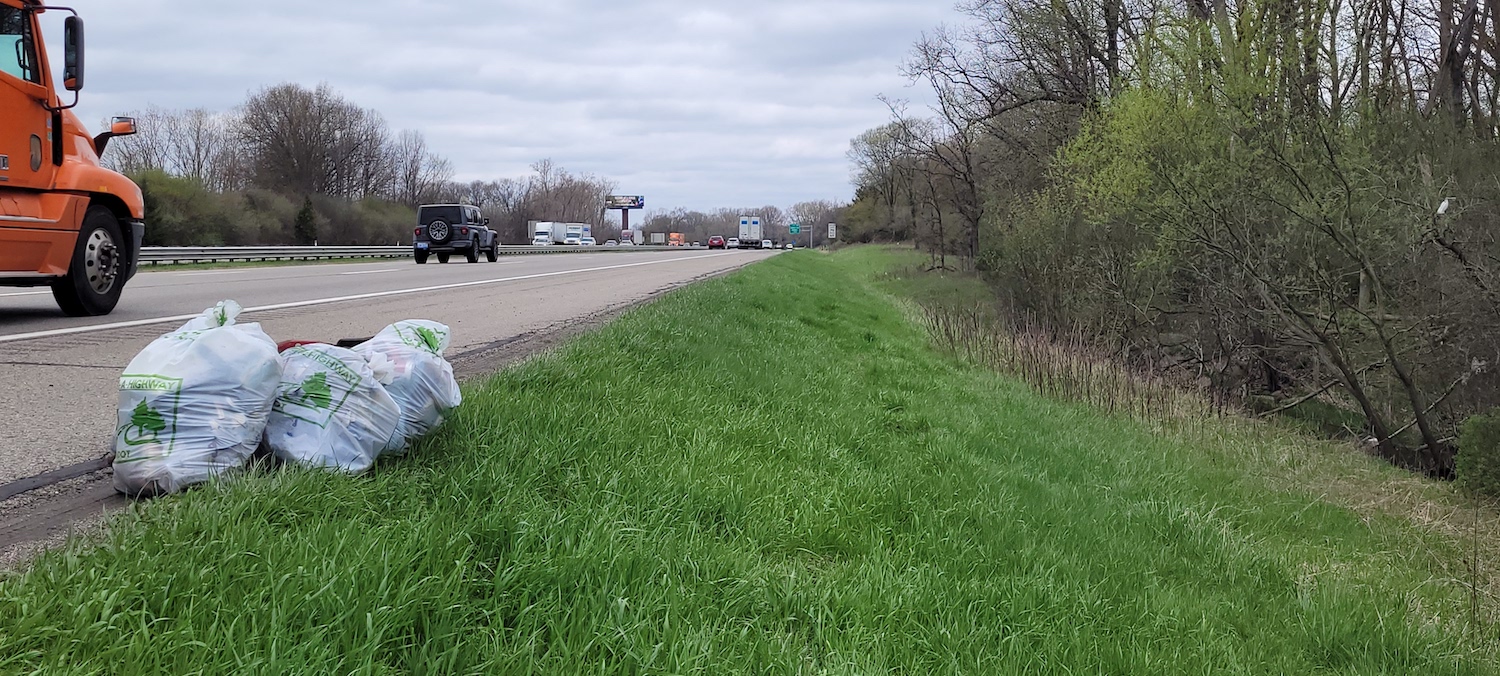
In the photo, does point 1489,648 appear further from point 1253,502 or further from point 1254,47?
point 1254,47

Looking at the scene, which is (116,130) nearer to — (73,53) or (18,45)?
(73,53)

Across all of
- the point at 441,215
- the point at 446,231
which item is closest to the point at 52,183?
the point at 446,231

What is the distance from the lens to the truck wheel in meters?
7.47

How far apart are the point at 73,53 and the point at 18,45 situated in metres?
0.35

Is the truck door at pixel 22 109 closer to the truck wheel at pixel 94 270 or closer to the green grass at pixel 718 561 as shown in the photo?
the truck wheel at pixel 94 270

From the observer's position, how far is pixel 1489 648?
4.38 m

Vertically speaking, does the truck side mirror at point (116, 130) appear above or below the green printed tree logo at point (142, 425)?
above

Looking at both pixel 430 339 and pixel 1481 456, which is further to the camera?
pixel 1481 456

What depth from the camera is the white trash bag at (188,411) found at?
111 inches

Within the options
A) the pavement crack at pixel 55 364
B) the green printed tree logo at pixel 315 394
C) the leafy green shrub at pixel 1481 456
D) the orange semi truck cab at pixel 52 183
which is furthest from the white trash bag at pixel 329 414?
the leafy green shrub at pixel 1481 456

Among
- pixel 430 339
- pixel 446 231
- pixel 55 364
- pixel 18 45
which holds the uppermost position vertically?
pixel 18 45

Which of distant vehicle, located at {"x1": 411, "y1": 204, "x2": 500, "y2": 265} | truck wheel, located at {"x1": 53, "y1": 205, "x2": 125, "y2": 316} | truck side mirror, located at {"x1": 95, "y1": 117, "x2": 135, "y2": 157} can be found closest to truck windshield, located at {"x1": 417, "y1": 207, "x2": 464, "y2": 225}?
distant vehicle, located at {"x1": 411, "y1": 204, "x2": 500, "y2": 265}

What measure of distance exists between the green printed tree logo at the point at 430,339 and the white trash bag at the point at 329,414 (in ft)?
1.70

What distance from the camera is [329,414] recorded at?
10.3 ft
